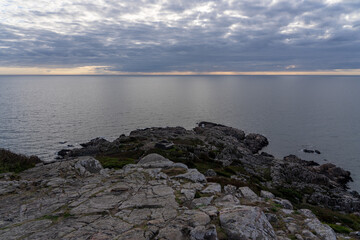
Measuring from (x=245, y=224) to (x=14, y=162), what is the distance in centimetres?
2160

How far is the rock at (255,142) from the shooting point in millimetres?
68750

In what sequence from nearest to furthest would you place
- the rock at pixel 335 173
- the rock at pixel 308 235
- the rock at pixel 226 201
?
1. the rock at pixel 308 235
2. the rock at pixel 226 201
3. the rock at pixel 335 173

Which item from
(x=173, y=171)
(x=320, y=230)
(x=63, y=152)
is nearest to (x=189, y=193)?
(x=173, y=171)

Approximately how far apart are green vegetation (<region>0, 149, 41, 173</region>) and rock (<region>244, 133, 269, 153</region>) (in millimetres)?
59061

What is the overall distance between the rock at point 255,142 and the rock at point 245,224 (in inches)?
2348

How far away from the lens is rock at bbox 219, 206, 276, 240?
9.19 m

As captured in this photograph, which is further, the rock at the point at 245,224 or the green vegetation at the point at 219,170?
the green vegetation at the point at 219,170

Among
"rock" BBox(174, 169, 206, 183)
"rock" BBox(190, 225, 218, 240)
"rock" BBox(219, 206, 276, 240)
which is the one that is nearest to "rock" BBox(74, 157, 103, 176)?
"rock" BBox(174, 169, 206, 183)

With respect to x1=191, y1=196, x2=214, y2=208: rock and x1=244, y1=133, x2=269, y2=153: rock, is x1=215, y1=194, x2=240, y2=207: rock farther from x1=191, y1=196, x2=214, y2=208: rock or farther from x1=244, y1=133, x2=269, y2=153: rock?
x1=244, y1=133, x2=269, y2=153: rock

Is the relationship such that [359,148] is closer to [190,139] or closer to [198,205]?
[190,139]

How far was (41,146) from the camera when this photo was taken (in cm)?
6116

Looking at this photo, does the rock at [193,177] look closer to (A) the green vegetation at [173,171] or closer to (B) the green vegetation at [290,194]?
(A) the green vegetation at [173,171]

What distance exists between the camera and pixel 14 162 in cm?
2066

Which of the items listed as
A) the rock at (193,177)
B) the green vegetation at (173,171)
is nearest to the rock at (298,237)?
the rock at (193,177)
